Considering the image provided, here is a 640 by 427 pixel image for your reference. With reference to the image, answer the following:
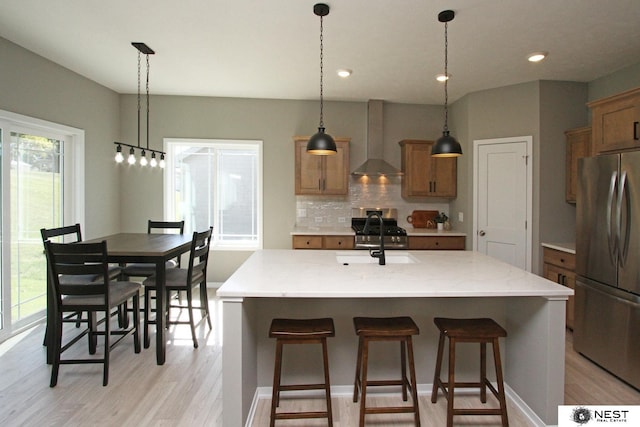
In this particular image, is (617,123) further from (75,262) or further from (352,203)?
(75,262)

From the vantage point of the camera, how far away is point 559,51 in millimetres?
3117

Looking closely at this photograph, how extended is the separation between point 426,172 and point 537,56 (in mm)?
1841

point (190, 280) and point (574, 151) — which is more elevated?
point (574, 151)

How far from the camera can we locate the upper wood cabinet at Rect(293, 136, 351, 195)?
457 cm

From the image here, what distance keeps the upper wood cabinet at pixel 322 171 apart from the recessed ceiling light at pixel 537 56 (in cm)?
216

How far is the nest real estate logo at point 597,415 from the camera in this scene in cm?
184

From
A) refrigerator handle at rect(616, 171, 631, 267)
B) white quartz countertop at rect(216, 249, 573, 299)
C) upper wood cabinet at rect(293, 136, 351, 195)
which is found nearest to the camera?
white quartz countertop at rect(216, 249, 573, 299)

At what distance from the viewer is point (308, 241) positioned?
434 centimetres

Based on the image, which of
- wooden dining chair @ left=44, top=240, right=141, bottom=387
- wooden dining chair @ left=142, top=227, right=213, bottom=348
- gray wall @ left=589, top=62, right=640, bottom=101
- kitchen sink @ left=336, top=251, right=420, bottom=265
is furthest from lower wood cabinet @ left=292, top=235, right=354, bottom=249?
gray wall @ left=589, top=62, right=640, bottom=101

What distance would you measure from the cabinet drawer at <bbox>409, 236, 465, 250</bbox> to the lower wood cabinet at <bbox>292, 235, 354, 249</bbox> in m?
0.83

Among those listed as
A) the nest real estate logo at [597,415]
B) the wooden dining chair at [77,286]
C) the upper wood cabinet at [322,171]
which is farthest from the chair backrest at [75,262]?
the nest real estate logo at [597,415]

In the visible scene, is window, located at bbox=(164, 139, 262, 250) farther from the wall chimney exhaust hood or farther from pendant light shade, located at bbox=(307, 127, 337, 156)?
pendant light shade, located at bbox=(307, 127, 337, 156)

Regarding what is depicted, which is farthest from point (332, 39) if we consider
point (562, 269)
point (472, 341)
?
point (562, 269)

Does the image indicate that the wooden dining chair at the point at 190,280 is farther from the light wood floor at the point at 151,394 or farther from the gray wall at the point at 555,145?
the gray wall at the point at 555,145
